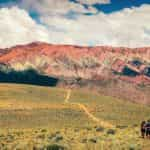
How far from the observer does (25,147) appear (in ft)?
134

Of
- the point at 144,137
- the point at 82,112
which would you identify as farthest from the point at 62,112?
the point at 144,137

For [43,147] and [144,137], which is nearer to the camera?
[43,147]

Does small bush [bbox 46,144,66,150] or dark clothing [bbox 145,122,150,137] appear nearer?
small bush [bbox 46,144,66,150]

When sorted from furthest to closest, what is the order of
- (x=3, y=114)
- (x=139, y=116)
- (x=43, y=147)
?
1. (x=139, y=116)
2. (x=3, y=114)
3. (x=43, y=147)

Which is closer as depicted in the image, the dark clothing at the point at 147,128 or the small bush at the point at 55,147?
the small bush at the point at 55,147

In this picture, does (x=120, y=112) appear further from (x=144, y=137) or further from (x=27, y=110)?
(x=144, y=137)

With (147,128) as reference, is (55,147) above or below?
below

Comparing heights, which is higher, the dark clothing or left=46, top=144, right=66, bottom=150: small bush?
the dark clothing

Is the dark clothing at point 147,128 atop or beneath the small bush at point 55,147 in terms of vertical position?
atop

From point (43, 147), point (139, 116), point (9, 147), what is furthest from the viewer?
point (139, 116)

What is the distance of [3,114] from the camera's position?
152m

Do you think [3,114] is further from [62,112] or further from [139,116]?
[139,116]

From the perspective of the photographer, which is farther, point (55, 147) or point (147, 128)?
point (147, 128)

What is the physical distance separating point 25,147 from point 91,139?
27.5ft
